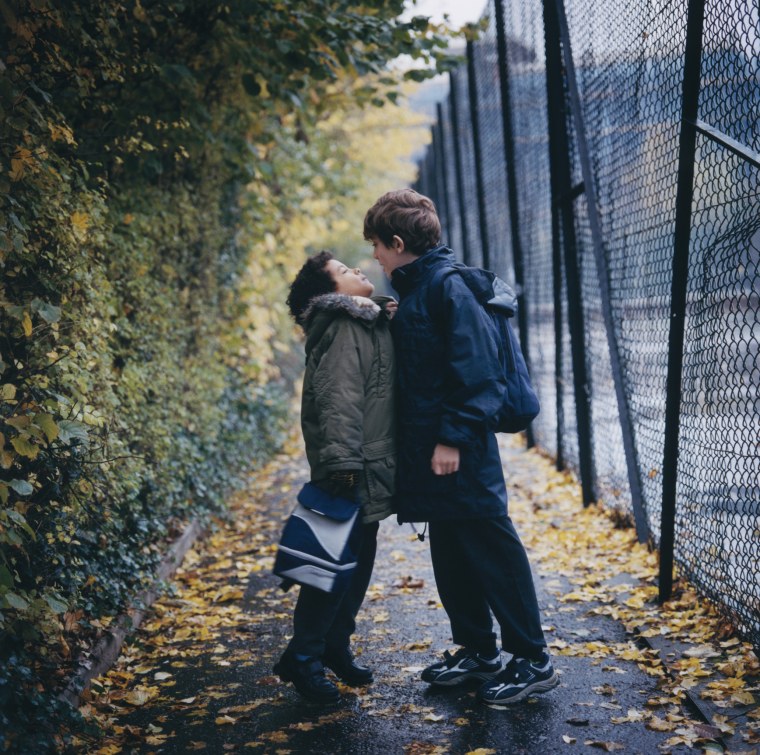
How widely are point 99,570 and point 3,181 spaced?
1889 mm

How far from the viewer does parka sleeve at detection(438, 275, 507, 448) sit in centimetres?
317

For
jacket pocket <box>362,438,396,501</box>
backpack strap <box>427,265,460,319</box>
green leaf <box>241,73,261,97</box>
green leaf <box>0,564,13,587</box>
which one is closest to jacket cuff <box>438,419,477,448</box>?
jacket pocket <box>362,438,396,501</box>

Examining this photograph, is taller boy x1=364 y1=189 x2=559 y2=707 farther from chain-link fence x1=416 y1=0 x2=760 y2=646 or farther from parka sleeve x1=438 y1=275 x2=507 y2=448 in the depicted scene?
chain-link fence x1=416 y1=0 x2=760 y2=646

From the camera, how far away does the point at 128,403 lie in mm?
4887

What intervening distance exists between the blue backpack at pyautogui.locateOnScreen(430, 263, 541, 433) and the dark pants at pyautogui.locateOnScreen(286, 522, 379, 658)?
725mm

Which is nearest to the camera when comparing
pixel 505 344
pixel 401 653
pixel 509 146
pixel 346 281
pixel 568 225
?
pixel 505 344

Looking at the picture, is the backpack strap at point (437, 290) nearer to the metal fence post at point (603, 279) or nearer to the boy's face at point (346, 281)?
the boy's face at point (346, 281)

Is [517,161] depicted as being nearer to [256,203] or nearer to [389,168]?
[256,203]

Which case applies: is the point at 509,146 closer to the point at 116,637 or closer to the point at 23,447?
the point at 116,637

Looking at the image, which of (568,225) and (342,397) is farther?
(568,225)

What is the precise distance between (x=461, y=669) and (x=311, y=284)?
1.70 metres

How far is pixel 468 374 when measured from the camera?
125 inches

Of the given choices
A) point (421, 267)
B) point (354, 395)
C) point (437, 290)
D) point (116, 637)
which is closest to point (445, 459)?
point (354, 395)

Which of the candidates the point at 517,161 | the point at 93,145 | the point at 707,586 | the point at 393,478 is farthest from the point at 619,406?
the point at 517,161
